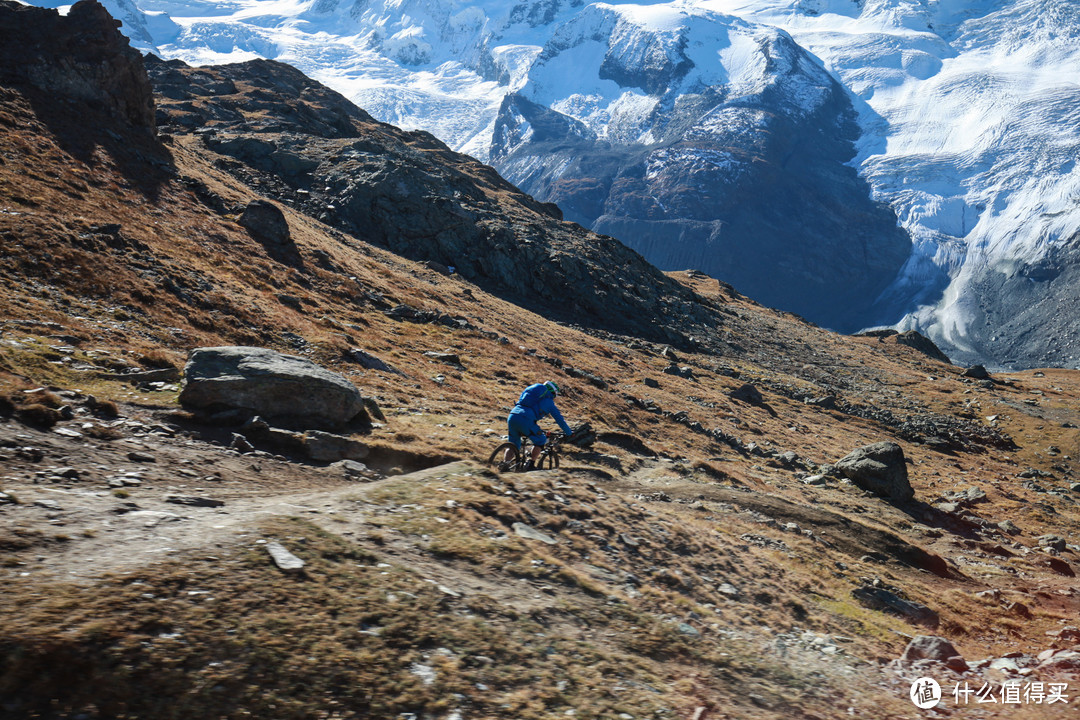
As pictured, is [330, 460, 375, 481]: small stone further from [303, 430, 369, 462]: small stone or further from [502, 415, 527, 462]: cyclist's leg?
[502, 415, 527, 462]: cyclist's leg

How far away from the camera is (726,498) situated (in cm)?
1836

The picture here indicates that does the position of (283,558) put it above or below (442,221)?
below

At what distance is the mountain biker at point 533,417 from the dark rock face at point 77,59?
1145 inches

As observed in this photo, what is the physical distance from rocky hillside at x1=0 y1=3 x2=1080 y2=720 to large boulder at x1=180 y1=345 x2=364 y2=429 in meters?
0.22

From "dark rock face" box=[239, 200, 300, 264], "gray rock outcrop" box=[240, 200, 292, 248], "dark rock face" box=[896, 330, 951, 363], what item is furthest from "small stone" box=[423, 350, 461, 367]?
"dark rock face" box=[896, 330, 951, 363]

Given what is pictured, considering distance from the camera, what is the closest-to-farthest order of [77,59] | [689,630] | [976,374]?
[689,630]
[77,59]
[976,374]

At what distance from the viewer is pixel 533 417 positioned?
15477 mm

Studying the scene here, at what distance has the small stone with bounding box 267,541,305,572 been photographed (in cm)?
752

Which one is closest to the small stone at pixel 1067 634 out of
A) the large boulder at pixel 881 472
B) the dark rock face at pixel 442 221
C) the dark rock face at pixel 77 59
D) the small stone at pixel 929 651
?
the small stone at pixel 929 651

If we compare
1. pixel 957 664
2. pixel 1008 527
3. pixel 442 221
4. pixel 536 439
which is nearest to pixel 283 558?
pixel 536 439

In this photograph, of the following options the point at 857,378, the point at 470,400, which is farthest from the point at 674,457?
the point at 857,378

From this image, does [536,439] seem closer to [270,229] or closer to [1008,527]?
[1008,527]

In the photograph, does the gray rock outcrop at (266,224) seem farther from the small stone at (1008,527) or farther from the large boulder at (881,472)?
the small stone at (1008,527)

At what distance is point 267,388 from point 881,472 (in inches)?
924
